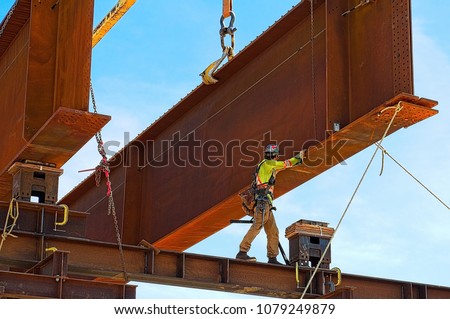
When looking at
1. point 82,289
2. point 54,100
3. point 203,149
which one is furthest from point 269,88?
point 82,289

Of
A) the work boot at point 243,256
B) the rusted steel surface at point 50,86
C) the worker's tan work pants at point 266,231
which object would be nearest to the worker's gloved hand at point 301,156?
the worker's tan work pants at point 266,231

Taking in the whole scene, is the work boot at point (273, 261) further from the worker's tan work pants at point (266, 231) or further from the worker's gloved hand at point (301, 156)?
the worker's gloved hand at point (301, 156)

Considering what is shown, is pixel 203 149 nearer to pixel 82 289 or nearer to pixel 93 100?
pixel 93 100

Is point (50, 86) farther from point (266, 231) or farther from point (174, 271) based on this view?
point (266, 231)

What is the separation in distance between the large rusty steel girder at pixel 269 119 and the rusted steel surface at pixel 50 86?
10.2 ft

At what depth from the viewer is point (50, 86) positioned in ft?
57.8

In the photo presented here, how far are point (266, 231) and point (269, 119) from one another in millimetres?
1795

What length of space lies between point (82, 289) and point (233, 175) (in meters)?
4.32

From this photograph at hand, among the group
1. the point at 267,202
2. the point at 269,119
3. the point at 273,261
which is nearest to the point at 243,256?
the point at 273,261

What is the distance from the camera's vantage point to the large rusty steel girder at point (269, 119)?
54.2ft

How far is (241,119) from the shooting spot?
19.7 m

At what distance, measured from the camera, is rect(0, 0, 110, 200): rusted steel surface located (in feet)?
55.8

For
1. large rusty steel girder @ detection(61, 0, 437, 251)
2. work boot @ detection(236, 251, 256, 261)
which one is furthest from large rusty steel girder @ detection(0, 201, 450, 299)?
large rusty steel girder @ detection(61, 0, 437, 251)

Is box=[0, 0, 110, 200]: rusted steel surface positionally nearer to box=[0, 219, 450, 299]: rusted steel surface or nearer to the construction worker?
box=[0, 219, 450, 299]: rusted steel surface
